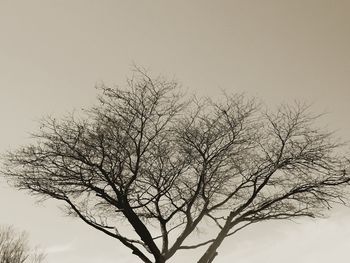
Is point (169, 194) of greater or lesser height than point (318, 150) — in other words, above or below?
below

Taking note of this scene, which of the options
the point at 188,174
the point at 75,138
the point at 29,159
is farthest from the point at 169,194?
the point at 29,159

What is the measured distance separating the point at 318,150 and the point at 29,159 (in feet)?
22.9

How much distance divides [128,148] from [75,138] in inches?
49.8

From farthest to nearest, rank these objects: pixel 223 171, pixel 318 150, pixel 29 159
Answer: pixel 223 171 < pixel 318 150 < pixel 29 159

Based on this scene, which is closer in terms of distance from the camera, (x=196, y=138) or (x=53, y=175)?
(x=53, y=175)

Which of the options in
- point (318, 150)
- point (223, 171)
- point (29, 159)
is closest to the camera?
point (29, 159)

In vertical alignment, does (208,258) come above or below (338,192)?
below

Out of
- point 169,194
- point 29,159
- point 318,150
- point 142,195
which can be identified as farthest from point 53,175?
point 318,150

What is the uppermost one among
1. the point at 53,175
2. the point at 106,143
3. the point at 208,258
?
the point at 106,143

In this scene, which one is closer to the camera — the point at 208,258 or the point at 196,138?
the point at 208,258

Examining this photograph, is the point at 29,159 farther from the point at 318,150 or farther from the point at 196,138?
the point at 318,150

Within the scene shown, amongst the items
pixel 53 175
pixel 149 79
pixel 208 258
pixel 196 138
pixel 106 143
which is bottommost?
pixel 208 258

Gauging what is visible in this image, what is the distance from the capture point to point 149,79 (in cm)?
839

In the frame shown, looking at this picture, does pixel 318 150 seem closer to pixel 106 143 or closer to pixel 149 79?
pixel 149 79
